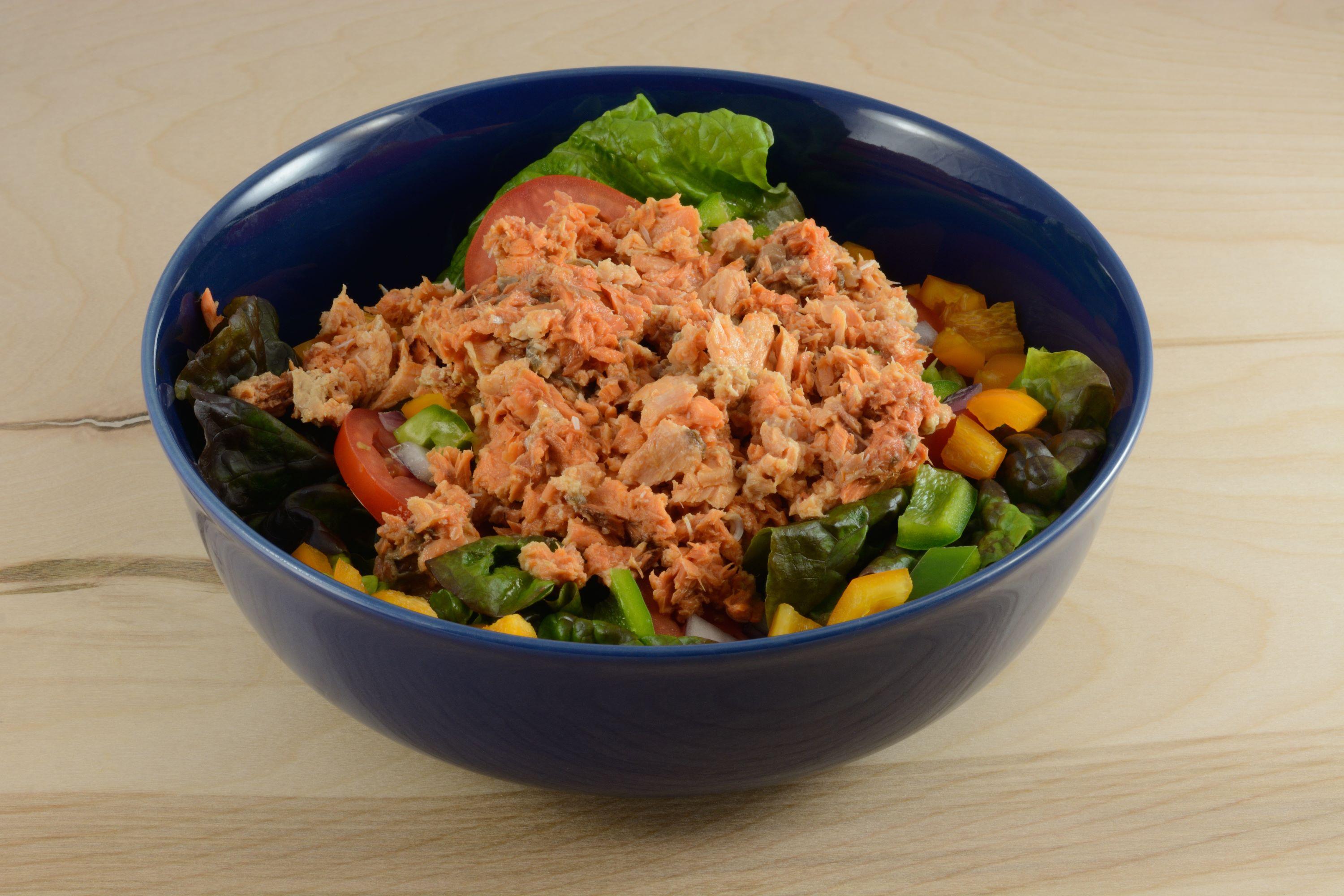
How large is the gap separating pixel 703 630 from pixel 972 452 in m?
0.77

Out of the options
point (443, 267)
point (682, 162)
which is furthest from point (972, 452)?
point (443, 267)

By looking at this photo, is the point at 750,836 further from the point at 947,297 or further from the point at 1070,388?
the point at 947,297

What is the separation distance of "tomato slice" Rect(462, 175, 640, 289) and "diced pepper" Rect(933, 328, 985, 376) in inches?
37.0

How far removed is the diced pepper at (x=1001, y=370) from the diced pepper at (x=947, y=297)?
0.18 metres

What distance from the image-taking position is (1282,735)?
2.97m

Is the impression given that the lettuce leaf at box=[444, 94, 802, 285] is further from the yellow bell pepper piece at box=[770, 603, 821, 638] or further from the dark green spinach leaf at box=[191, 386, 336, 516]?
the yellow bell pepper piece at box=[770, 603, 821, 638]

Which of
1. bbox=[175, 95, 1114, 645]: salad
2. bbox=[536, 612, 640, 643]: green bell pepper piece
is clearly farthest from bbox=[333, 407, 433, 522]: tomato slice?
bbox=[536, 612, 640, 643]: green bell pepper piece

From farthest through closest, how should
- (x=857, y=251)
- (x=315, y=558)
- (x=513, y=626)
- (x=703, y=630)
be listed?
(x=857, y=251)
(x=315, y=558)
(x=703, y=630)
(x=513, y=626)

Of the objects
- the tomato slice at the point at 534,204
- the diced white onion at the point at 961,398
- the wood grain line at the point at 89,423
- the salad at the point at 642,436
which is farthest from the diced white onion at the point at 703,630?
the wood grain line at the point at 89,423

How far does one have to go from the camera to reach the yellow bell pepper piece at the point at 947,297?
3.49 m

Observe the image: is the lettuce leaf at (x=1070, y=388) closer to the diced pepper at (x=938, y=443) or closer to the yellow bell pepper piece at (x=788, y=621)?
the diced pepper at (x=938, y=443)

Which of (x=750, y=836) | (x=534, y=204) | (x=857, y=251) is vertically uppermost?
(x=534, y=204)

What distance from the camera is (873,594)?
251 cm

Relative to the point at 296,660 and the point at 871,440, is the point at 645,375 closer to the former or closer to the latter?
the point at 871,440
